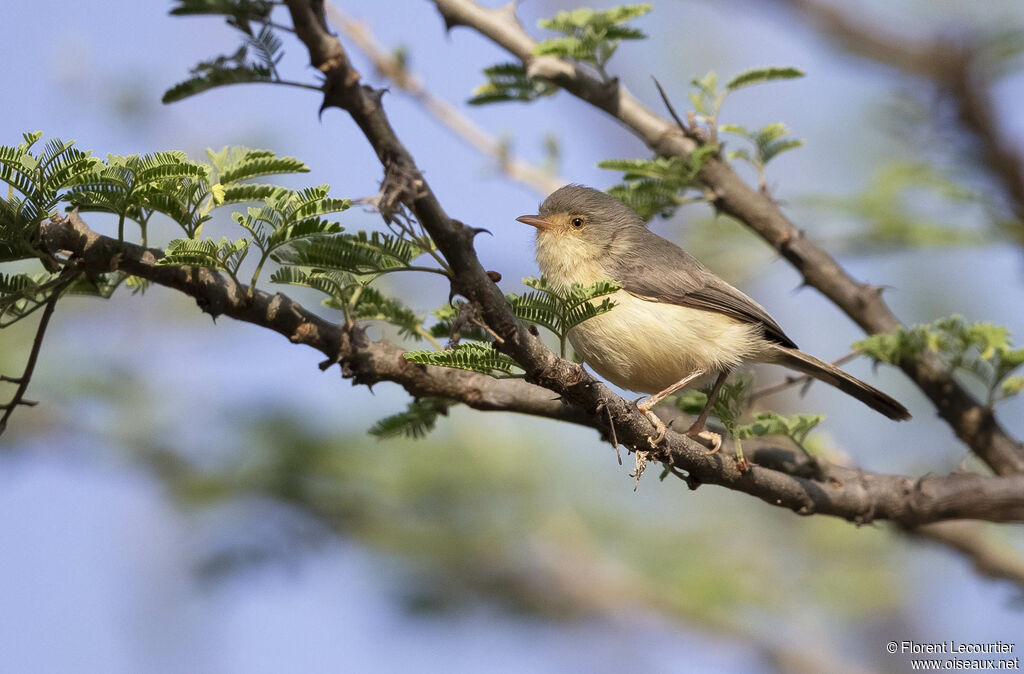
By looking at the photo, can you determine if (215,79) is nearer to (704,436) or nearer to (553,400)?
(553,400)

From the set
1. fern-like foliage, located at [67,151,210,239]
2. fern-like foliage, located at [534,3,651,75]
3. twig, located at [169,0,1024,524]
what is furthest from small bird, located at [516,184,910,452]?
fern-like foliage, located at [67,151,210,239]

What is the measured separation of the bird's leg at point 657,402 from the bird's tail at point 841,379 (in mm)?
692

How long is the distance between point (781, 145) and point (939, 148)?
93 cm

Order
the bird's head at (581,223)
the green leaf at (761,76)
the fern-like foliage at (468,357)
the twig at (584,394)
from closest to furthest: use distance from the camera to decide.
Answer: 1. the twig at (584,394)
2. the fern-like foliage at (468,357)
3. the green leaf at (761,76)
4. the bird's head at (581,223)

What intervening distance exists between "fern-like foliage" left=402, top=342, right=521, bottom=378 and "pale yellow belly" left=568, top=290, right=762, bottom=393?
1348mm

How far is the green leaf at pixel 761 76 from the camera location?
4426 mm

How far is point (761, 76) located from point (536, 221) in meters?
1.34

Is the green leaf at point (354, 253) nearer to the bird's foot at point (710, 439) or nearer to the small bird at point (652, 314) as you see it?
the small bird at point (652, 314)

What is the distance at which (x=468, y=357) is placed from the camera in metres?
2.83

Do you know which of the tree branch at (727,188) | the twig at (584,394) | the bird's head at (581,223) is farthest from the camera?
the bird's head at (581,223)

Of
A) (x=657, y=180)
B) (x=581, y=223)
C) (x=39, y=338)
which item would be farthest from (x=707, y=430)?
(x=39, y=338)

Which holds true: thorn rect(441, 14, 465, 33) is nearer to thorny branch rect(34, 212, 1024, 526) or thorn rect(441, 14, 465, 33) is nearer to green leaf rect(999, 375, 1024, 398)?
thorny branch rect(34, 212, 1024, 526)

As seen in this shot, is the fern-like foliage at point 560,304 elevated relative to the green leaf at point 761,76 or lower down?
lower down

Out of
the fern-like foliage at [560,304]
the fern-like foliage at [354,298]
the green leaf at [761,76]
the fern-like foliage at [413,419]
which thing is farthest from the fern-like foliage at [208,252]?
the green leaf at [761,76]
